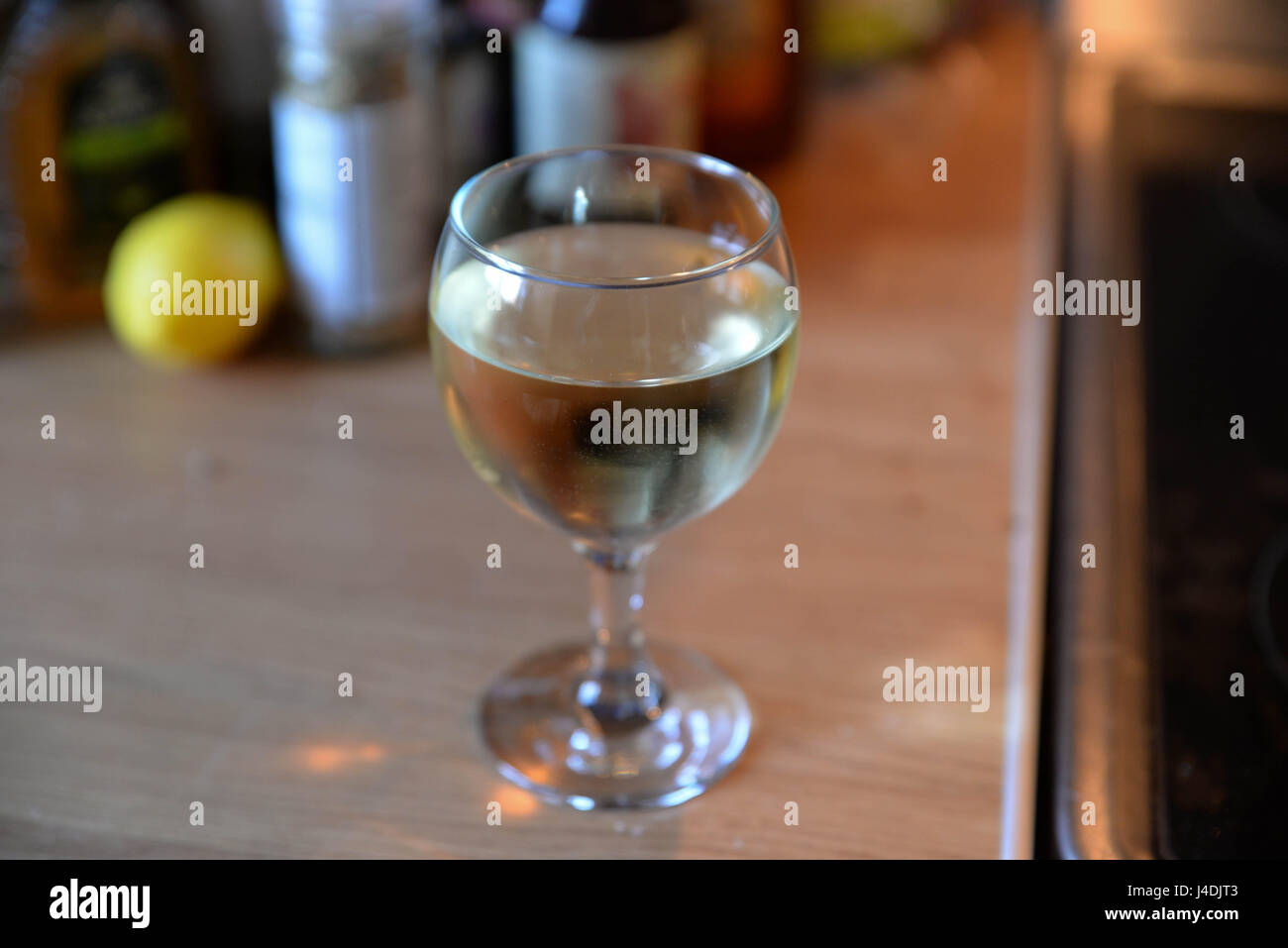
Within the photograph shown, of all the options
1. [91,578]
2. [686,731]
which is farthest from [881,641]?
[91,578]

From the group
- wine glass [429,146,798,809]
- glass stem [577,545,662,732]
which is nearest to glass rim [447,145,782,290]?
wine glass [429,146,798,809]

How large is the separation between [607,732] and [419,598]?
12 centimetres

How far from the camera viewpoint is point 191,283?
0.77 metres

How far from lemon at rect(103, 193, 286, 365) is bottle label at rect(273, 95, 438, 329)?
0.02 metres

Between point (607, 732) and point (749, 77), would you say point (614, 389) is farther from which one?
point (749, 77)

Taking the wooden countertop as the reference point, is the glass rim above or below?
above

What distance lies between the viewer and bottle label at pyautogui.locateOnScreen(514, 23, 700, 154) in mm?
801

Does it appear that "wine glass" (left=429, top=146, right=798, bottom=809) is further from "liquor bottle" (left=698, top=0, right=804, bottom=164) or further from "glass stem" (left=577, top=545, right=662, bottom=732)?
"liquor bottle" (left=698, top=0, right=804, bottom=164)

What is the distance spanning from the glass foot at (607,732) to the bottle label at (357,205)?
301 mm
